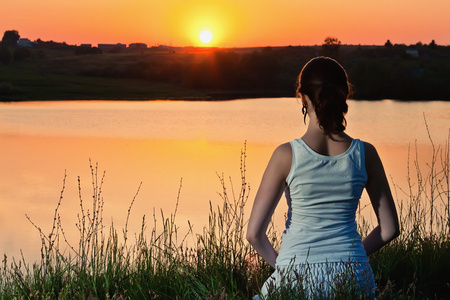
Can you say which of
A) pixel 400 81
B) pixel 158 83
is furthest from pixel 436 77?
pixel 158 83

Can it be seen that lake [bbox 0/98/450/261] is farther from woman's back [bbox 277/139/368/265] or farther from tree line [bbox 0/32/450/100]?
tree line [bbox 0/32/450/100]

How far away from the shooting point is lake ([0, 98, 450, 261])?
35.9 feet

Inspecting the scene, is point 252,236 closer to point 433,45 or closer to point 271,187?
point 271,187

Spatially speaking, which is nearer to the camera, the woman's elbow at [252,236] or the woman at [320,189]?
the woman at [320,189]

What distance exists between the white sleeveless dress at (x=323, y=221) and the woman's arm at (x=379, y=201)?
0.06m

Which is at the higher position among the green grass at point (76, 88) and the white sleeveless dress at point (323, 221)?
the green grass at point (76, 88)

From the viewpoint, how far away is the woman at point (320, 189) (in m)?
2.68

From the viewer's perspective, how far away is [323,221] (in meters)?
2.72

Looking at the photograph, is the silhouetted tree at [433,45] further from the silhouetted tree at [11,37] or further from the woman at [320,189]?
the woman at [320,189]

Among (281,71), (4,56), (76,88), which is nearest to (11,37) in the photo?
(4,56)

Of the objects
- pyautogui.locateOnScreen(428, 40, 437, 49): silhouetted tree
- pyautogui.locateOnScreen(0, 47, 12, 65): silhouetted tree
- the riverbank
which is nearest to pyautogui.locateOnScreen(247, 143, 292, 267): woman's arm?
the riverbank

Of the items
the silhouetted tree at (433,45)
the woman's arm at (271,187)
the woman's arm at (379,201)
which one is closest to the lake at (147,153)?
the woman's arm at (379,201)

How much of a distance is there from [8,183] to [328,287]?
12267 millimetres

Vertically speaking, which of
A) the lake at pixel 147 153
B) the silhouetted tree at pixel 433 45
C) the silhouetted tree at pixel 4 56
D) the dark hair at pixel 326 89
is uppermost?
the silhouetted tree at pixel 433 45
